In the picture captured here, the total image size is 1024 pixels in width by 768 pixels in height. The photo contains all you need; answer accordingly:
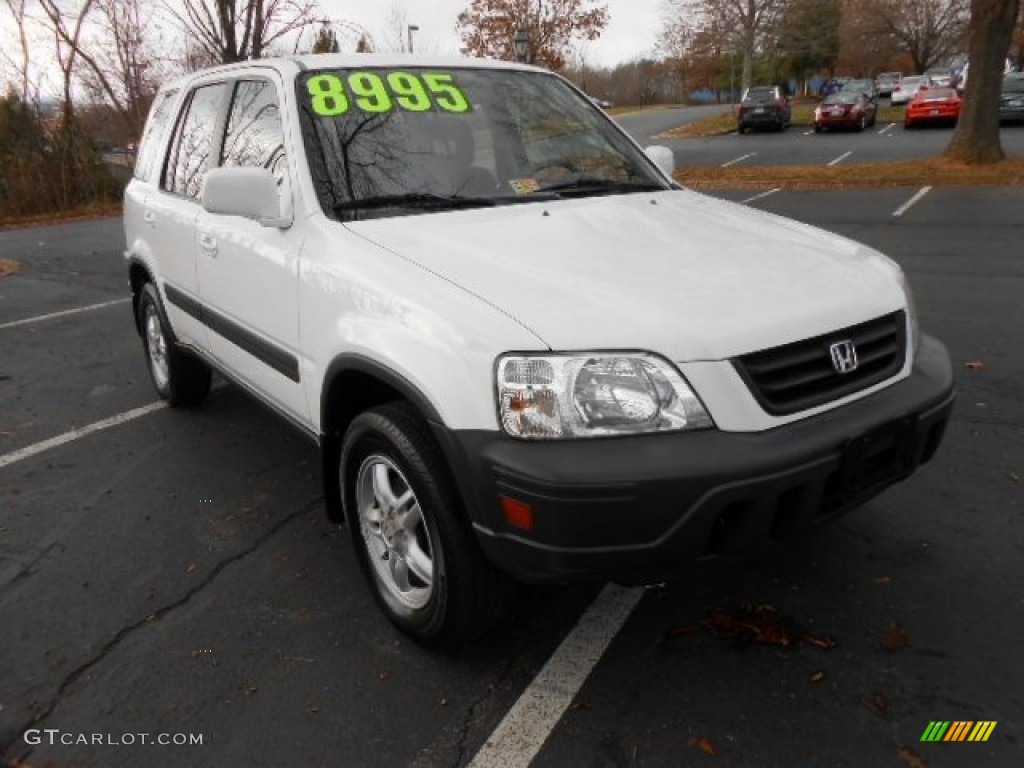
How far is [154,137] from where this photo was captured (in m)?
4.77

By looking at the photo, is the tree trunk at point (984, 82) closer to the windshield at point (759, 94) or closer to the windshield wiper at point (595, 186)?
the windshield at point (759, 94)

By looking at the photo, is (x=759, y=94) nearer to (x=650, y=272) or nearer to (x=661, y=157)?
(x=661, y=157)

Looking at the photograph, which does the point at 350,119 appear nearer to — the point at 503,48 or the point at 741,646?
the point at 741,646

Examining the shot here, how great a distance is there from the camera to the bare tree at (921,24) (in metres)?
55.2

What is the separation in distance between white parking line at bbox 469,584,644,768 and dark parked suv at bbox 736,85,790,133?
30580 millimetres

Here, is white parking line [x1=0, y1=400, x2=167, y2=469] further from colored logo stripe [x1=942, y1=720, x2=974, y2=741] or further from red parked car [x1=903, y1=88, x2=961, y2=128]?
red parked car [x1=903, y1=88, x2=961, y2=128]

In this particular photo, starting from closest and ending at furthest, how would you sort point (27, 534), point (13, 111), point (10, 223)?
point (27, 534), point (10, 223), point (13, 111)

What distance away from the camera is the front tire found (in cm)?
232

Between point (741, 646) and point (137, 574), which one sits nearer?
point (741, 646)

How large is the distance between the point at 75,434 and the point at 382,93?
2.87 m

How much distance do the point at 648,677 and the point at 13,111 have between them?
23.5 metres

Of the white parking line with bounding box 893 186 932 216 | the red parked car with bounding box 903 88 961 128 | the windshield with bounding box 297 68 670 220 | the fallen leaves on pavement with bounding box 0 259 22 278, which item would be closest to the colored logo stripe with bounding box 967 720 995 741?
the windshield with bounding box 297 68 670 220

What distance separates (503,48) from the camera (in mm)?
25359

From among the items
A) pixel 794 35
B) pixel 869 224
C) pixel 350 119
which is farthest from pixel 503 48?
pixel 794 35
